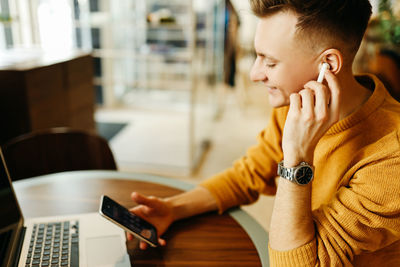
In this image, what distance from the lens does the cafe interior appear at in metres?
2.15

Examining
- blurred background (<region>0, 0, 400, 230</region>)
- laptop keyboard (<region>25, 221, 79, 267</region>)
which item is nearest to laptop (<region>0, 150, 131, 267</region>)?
laptop keyboard (<region>25, 221, 79, 267</region>)

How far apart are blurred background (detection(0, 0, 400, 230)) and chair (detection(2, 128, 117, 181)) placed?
0.91m

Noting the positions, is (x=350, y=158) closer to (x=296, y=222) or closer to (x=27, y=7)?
(x=296, y=222)

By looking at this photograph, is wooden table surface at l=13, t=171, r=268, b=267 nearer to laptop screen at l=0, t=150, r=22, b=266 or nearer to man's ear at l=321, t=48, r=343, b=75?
laptop screen at l=0, t=150, r=22, b=266

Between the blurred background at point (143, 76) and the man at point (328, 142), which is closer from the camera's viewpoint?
the man at point (328, 142)

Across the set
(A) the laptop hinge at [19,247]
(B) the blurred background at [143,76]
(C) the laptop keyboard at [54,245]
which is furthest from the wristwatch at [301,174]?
(B) the blurred background at [143,76]

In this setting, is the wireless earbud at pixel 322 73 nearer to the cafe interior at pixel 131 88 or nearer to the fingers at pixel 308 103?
the fingers at pixel 308 103

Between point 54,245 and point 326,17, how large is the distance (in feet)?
2.64

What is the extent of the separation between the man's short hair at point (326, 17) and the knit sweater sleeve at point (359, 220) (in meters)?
0.27

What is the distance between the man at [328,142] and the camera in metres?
0.76

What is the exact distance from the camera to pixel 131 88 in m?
5.26

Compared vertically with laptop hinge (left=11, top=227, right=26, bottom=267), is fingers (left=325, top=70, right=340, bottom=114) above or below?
above

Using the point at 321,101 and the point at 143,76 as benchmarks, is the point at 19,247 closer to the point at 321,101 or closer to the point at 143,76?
the point at 321,101

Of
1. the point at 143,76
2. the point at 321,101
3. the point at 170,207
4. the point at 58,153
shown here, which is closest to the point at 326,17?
the point at 321,101
